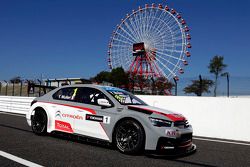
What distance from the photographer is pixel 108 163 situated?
185 inches

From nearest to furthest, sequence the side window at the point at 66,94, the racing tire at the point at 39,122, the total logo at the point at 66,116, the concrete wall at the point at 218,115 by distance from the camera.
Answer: the total logo at the point at 66,116 → the side window at the point at 66,94 → the racing tire at the point at 39,122 → the concrete wall at the point at 218,115

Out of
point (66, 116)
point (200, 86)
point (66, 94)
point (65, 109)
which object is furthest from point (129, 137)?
point (200, 86)

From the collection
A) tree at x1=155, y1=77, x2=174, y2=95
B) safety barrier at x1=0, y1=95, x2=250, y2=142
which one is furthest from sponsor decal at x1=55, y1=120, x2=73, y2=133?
tree at x1=155, y1=77, x2=174, y2=95

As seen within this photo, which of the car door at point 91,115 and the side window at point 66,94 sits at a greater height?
the side window at point 66,94

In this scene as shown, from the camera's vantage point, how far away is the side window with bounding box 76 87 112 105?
627 cm

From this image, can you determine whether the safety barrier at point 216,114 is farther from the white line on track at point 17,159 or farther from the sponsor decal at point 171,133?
the white line on track at point 17,159

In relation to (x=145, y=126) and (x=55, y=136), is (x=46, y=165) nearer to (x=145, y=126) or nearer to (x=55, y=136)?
(x=145, y=126)

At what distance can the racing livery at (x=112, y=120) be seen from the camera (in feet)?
17.1

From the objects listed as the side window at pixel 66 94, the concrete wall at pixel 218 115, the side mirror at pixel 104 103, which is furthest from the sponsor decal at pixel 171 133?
the concrete wall at pixel 218 115

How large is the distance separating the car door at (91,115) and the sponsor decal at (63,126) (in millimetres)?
241

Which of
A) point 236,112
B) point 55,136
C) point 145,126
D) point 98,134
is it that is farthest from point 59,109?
point 236,112

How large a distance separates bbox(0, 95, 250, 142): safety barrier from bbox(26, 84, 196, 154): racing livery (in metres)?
3.34

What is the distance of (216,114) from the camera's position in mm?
9125

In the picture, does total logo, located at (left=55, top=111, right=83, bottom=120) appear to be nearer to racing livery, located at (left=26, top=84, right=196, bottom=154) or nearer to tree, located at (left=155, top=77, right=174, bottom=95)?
racing livery, located at (left=26, top=84, right=196, bottom=154)
